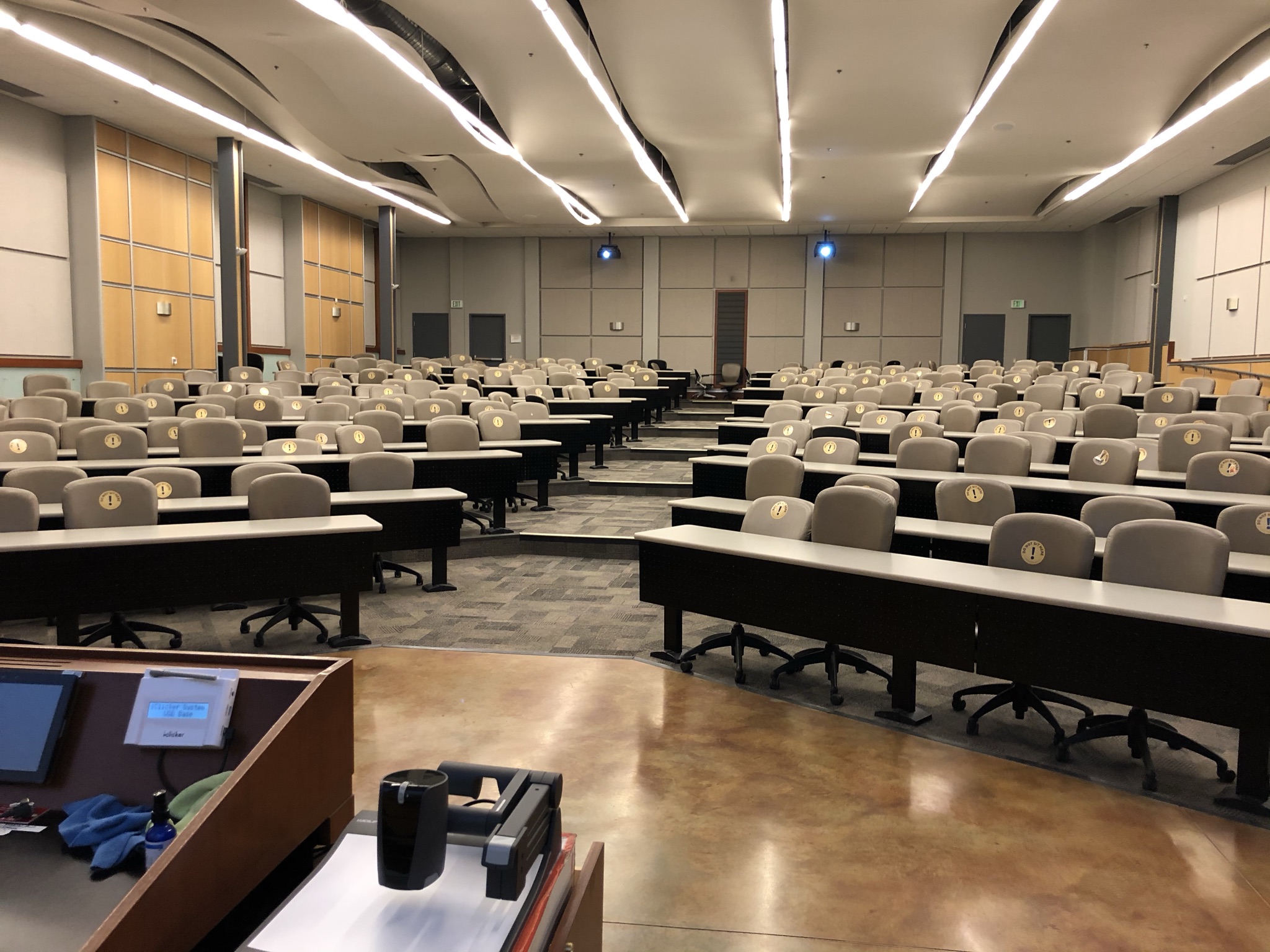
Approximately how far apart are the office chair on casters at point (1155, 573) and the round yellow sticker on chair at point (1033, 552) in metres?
0.25

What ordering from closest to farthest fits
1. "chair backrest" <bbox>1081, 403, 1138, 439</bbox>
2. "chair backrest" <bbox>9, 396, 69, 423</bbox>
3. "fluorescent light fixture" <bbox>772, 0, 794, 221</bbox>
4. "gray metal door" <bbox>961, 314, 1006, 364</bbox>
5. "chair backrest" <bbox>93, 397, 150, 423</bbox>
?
"chair backrest" <bbox>1081, 403, 1138, 439</bbox>
"fluorescent light fixture" <bbox>772, 0, 794, 221</bbox>
"chair backrest" <bbox>9, 396, 69, 423</bbox>
"chair backrest" <bbox>93, 397, 150, 423</bbox>
"gray metal door" <bbox>961, 314, 1006, 364</bbox>

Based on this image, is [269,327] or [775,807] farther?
[269,327]

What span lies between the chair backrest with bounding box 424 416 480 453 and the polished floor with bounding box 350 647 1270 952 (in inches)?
131

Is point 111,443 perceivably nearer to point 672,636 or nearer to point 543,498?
point 543,498

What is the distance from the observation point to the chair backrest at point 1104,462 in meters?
5.99

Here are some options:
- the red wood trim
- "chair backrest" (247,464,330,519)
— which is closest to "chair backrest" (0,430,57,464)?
"chair backrest" (247,464,330,519)

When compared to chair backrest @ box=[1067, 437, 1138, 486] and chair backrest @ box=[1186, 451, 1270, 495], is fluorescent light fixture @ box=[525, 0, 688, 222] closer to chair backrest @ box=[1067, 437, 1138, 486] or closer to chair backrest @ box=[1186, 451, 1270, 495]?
chair backrest @ box=[1067, 437, 1138, 486]

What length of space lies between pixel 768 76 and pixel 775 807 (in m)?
8.82

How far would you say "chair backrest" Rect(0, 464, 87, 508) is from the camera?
17.7 feet

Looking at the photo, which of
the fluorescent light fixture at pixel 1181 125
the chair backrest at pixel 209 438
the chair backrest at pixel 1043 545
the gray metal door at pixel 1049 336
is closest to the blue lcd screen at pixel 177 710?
the chair backrest at pixel 1043 545

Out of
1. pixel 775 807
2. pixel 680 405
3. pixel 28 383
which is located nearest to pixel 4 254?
pixel 28 383

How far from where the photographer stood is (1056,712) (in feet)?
13.4

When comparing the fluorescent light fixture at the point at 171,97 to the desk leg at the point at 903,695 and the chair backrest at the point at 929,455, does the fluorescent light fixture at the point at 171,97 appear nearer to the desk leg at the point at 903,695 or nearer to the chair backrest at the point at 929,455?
the chair backrest at the point at 929,455

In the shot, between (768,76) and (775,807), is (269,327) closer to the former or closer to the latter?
(768,76)
